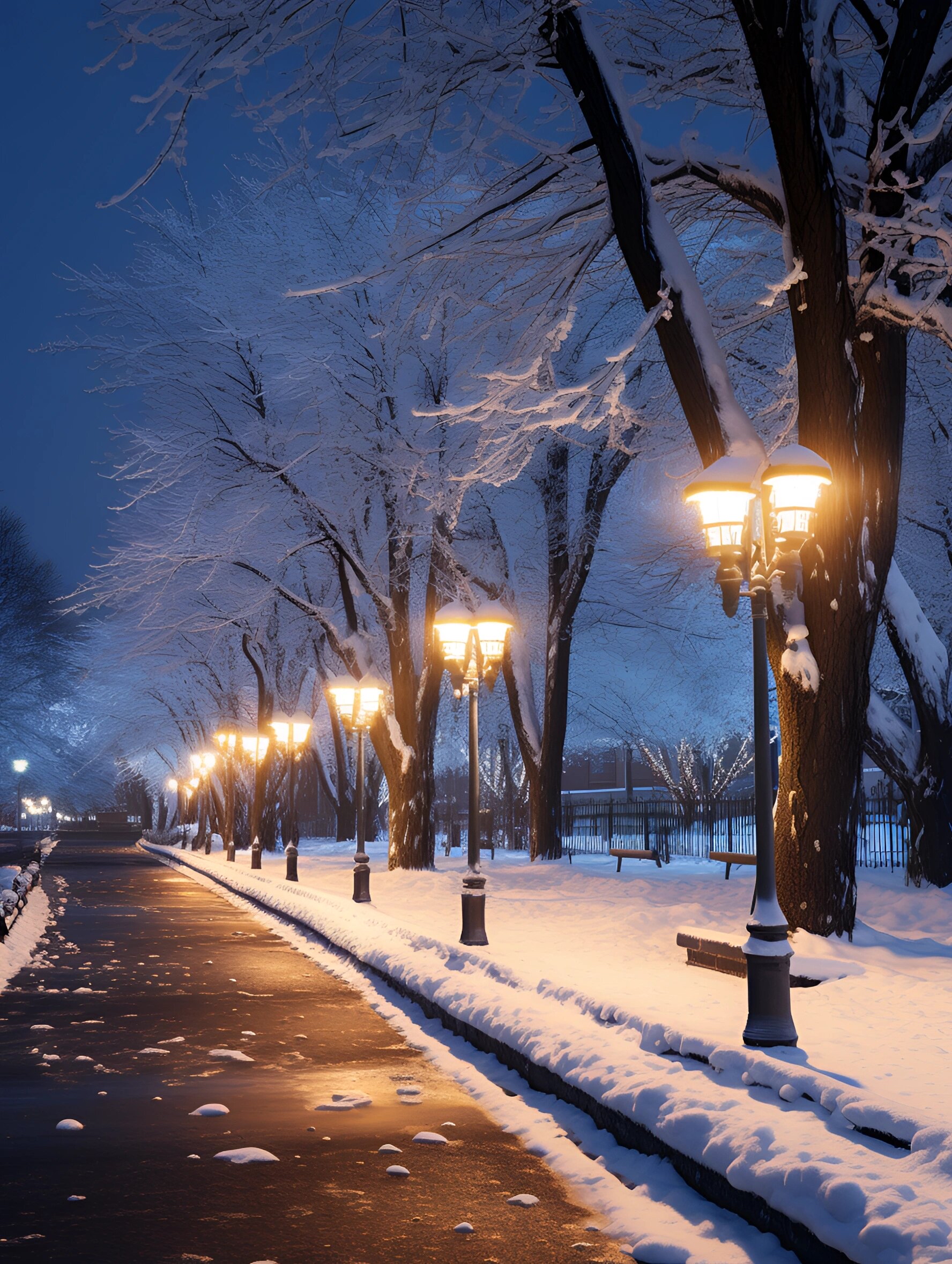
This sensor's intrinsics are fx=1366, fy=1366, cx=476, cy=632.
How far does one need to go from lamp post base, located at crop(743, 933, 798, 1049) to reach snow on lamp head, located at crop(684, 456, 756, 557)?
106 inches

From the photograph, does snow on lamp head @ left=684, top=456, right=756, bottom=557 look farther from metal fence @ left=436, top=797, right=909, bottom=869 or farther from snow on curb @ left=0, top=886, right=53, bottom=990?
metal fence @ left=436, top=797, right=909, bottom=869

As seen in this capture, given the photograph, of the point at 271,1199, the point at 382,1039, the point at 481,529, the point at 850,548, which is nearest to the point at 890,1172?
the point at 271,1199

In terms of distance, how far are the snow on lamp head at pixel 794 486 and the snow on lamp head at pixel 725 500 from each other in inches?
6.9

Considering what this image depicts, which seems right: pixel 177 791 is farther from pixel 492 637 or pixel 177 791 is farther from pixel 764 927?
pixel 764 927

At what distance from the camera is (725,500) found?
9281 mm

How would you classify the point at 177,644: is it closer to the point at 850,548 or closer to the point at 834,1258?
the point at 850,548

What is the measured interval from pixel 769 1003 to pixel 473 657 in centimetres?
939

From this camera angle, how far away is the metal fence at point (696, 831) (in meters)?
33.7

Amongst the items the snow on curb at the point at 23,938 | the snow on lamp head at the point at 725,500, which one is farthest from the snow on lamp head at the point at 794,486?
the snow on curb at the point at 23,938

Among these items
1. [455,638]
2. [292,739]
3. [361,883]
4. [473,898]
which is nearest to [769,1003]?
[473,898]

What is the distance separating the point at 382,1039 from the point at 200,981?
14.3ft

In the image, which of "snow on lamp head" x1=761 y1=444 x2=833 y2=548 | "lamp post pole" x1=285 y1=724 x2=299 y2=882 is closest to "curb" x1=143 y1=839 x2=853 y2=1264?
"snow on lamp head" x1=761 y1=444 x2=833 y2=548

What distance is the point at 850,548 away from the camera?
1276cm

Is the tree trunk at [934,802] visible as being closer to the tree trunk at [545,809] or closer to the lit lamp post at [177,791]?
the tree trunk at [545,809]
